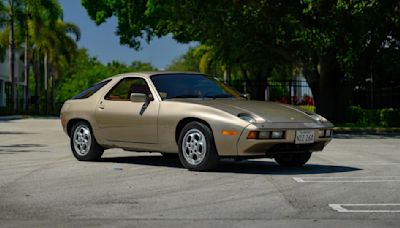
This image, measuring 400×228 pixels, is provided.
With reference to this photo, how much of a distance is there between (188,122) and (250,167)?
49.1 inches

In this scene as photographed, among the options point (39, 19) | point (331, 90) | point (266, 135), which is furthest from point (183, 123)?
point (39, 19)

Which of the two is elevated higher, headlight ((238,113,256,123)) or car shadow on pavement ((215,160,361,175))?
headlight ((238,113,256,123))

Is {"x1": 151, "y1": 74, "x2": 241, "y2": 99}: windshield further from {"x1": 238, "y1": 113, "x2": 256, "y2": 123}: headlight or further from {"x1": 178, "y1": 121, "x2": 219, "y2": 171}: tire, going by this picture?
{"x1": 238, "y1": 113, "x2": 256, "y2": 123}: headlight

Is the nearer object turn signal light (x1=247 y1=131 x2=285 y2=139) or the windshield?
turn signal light (x1=247 y1=131 x2=285 y2=139)

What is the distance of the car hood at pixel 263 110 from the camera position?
31.8ft

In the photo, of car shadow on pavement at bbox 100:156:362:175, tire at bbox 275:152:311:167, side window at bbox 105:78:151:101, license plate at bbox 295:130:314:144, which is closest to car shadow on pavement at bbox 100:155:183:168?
car shadow on pavement at bbox 100:156:362:175

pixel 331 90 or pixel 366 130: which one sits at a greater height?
pixel 331 90

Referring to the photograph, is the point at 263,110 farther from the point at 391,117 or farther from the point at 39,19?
the point at 39,19

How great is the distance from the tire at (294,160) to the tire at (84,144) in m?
2.79

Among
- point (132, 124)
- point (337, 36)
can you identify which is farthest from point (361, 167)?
point (337, 36)

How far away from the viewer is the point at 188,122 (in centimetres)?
1015

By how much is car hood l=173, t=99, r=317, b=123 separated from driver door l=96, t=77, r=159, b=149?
0.60 m

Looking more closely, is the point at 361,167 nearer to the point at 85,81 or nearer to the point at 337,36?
the point at 337,36

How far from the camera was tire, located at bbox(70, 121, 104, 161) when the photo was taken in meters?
11.6
